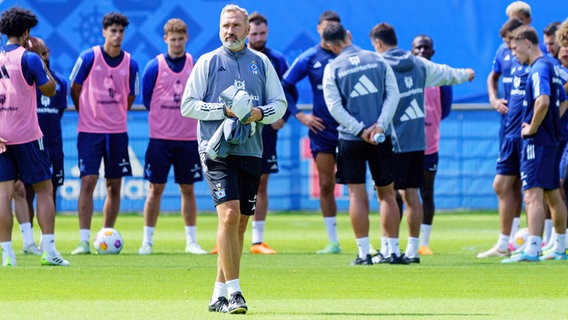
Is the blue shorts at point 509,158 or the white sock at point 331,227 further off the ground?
the blue shorts at point 509,158

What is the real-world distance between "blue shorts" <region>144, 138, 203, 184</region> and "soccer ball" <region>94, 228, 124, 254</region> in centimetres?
94

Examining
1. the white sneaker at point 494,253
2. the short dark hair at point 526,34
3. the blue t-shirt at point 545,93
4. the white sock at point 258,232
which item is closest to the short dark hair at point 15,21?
the white sock at point 258,232

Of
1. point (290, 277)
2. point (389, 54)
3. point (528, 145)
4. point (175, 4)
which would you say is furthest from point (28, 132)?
point (175, 4)

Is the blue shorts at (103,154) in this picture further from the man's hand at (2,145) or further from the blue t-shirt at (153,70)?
the man's hand at (2,145)

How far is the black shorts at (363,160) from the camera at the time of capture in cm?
1243

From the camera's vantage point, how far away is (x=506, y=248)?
14.1 meters

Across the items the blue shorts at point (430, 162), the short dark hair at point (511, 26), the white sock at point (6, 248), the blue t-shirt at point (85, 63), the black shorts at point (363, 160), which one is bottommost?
the white sock at point (6, 248)

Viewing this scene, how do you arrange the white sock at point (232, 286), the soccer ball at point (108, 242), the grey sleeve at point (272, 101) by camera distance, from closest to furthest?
the white sock at point (232, 286)
the grey sleeve at point (272, 101)
the soccer ball at point (108, 242)

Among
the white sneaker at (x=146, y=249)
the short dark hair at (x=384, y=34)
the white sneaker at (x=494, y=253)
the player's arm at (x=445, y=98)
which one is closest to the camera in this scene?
the short dark hair at (x=384, y=34)

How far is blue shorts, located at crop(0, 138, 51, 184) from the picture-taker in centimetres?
1184

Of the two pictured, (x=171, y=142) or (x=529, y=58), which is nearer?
(x=529, y=58)

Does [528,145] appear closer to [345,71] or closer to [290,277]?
[345,71]

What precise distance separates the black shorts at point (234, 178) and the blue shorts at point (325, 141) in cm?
555

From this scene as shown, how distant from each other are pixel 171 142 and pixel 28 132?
313cm
